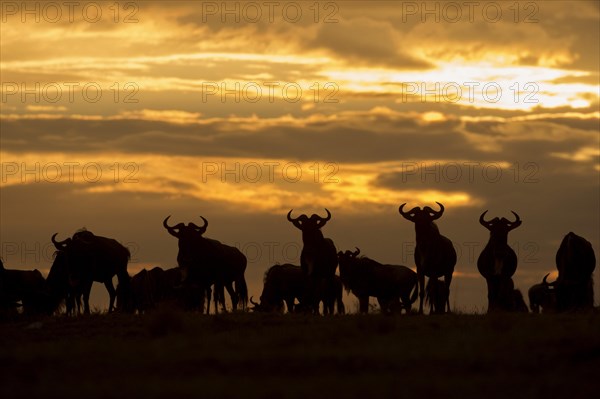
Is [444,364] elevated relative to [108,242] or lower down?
lower down

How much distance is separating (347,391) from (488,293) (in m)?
15.5

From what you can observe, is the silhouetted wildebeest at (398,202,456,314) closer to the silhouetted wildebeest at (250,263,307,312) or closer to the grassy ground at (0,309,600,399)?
the silhouetted wildebeest at (250,263,307,312)

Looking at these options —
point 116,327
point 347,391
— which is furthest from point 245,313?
point 347,391

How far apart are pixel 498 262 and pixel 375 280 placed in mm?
8418

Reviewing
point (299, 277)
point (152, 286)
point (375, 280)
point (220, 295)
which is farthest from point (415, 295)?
point (152, 286)

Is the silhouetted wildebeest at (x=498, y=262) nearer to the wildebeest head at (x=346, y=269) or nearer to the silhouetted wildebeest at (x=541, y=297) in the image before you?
the silhouetted wildebeest at (x=541, y=297)

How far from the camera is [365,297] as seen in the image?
41000mm

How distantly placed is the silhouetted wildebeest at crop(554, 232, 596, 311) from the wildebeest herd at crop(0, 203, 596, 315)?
2 centimetres

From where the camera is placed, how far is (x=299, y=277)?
42.2 meters

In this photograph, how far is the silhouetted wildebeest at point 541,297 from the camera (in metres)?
38.7

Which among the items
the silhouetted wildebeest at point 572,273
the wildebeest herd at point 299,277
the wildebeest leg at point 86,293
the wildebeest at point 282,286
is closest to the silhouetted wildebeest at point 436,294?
the wildebeest herd at point 299,277

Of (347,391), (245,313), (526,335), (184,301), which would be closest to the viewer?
(347,391)

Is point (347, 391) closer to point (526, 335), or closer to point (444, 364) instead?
point (444, 364)

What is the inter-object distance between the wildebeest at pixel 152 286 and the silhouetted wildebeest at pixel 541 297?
10.9 metres
